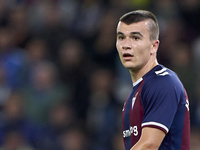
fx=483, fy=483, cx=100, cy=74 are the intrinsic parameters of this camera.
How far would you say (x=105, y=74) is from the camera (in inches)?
340

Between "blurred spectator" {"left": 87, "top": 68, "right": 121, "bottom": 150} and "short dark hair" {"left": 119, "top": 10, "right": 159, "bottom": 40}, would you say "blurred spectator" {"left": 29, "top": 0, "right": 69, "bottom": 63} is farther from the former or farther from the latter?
"short dark hair" {"left": 119, "top": 10, "right": 159, "bottom": 40}

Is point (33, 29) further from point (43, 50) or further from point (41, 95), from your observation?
point (41, 95)

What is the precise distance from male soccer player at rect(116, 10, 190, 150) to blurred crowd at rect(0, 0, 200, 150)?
140 inches

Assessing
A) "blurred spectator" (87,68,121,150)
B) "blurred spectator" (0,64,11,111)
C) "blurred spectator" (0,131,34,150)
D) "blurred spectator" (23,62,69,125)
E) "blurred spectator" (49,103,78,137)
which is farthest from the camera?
"blurred spectator" (0,64,11,111)

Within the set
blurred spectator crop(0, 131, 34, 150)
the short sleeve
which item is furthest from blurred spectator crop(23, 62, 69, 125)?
the short sleeve

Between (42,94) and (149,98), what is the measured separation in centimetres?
510

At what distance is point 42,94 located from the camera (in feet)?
28.3

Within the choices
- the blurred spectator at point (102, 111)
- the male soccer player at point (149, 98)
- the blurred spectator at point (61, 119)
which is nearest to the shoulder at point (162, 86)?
the male soccer player at point (149, 98)

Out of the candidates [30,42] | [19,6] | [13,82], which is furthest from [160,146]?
[19,6]

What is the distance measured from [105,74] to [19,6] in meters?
3.04

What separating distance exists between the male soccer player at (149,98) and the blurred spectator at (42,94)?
454 centimetres

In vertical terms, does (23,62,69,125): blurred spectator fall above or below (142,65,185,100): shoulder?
below

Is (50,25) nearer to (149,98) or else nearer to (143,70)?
(143,70)

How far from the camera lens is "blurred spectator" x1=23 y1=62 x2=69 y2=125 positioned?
8602 millimetres
